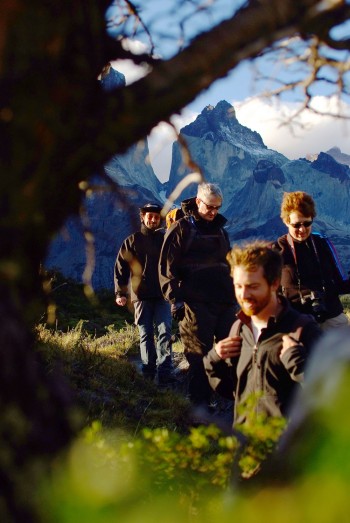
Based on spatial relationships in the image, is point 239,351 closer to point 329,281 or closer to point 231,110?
point 231,110

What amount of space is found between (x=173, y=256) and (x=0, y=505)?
479 cm

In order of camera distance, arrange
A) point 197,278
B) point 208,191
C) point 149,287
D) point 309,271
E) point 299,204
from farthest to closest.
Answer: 1. point 149,287
2. point 197,278
3. point 208,191
4. point 309,271
5. point 299,204

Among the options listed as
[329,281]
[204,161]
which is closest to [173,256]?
[329,281]

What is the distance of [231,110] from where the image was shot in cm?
309

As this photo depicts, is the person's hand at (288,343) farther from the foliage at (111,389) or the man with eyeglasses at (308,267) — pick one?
the foliage at (111,389)

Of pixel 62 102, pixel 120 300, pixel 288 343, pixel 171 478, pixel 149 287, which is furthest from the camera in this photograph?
pixel 149 287

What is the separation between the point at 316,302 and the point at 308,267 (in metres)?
0.31

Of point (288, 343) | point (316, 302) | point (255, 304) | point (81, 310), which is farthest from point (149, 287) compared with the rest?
point (81, 310)

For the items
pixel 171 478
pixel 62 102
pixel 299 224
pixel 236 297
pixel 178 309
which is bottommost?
pixel 178 309

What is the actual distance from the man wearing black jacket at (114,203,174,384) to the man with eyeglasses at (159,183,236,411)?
110 cm

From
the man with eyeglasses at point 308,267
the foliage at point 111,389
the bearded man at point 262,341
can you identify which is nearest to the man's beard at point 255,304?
the bearded man at point 262,341

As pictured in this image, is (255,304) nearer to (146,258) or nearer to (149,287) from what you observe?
(149,287)

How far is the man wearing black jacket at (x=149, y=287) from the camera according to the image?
729 cm

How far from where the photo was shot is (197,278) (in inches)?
→ 239
